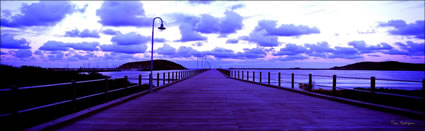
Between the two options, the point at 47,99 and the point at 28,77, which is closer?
the point at 47,99

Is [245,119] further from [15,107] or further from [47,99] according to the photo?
[47,99]

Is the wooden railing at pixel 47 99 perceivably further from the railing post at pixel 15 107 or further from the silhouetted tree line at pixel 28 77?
the silhouetted tree line at pixel 28 77

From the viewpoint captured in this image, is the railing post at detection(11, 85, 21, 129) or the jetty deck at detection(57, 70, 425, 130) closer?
the railing post at detection(11, 85, 21, 129)

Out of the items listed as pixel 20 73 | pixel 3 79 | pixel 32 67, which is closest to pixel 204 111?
pixel 3 79

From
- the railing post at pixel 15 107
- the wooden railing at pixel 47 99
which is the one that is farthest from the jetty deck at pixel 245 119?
the wooden railing at pixel 47 99

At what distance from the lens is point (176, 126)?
559 cm

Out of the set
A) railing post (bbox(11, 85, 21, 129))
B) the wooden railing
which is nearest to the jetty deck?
railing post (bbox(11, 85, 21, 129))

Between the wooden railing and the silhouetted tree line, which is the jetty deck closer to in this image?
the wooden railing

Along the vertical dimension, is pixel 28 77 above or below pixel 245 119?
above

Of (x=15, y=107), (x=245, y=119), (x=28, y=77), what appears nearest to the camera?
(x=15, y=107)

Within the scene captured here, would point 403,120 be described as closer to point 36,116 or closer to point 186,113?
point 186,113

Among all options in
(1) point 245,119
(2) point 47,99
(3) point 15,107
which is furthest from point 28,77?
(1) point 245,119

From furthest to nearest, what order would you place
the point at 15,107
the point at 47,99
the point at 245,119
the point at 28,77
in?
the point at 28,77 < the point at 47,99 < the point at 245,119 < the point at 15,107

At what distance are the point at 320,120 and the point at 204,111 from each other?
9.35 feet
